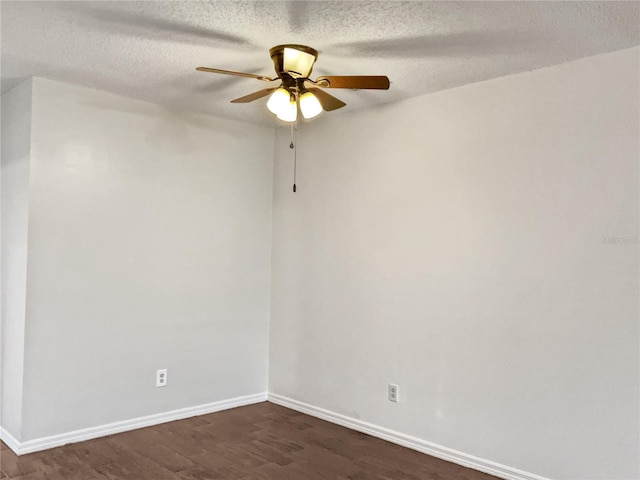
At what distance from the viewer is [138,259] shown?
3.86m

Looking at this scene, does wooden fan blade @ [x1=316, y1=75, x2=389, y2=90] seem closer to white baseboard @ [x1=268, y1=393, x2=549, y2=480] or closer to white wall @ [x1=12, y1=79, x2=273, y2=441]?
white wall @ [x1=12, y1=79, x2=273, y2=441]

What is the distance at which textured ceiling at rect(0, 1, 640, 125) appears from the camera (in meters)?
2.37

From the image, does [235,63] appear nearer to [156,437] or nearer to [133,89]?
[133,89]

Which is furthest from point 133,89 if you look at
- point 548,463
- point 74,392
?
point 548,463

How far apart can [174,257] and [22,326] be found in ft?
3.67

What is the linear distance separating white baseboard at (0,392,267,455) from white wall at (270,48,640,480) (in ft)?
1.67

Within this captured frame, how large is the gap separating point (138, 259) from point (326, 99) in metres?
1.91

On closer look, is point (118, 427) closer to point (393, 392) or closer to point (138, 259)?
point (138, 259)

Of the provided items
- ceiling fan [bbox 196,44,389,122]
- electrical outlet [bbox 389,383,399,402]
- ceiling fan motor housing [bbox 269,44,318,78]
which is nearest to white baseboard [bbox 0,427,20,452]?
electrical outlet [bbox 389,383,399,402]

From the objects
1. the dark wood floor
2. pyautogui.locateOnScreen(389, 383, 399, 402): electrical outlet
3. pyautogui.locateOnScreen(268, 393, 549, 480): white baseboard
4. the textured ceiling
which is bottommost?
the dark wood floor

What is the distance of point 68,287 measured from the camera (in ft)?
11.6

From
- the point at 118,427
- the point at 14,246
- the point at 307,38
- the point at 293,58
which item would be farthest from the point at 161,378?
the point at 307,38

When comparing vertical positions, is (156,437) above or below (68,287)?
below

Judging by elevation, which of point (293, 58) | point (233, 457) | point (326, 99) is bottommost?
point (233, 457)
